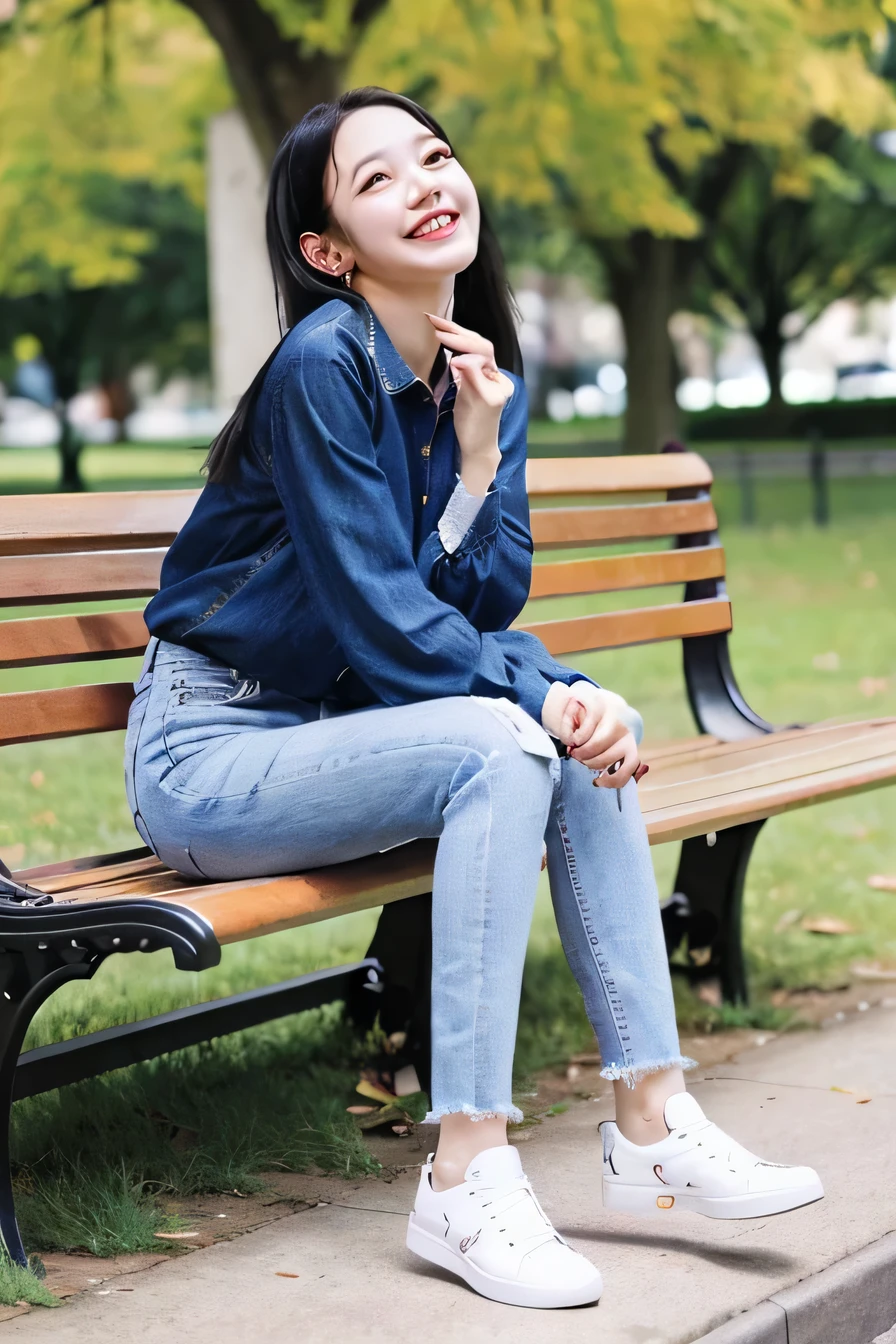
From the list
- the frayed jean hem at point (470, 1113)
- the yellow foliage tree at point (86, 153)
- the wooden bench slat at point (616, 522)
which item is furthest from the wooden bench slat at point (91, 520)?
the yellow foliage tree at point (86, 153)

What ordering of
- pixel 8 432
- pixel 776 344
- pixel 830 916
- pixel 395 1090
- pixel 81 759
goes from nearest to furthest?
pixel 395 1090, pixel 830 916, pixel 81 759, pixel 776 344, pixel 8 432

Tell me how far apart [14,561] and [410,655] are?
0.82 meters

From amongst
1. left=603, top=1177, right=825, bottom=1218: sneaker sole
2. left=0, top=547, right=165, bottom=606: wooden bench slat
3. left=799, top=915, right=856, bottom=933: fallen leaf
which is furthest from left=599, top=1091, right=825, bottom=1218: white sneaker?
left=799, top=915, right=856, bottom=933: fallen leaf

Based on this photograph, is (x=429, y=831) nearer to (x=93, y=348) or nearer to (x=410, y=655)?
(x=410, y=655)

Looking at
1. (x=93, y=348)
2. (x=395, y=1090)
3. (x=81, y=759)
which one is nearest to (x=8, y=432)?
(x=93, y=348)

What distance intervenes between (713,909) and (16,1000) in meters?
1.94

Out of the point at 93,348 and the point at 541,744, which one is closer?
the point at 541,744

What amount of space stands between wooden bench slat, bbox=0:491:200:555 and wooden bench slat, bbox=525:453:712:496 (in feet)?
3.13

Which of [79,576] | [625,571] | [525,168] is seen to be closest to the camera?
[79,576]

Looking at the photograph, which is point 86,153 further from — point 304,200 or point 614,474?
point 304,200

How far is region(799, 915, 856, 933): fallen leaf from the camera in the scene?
466cm

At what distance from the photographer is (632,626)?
4168mm

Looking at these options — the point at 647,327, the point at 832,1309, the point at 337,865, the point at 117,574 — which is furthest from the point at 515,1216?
the point at 647,327

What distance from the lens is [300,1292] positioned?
2.53m
